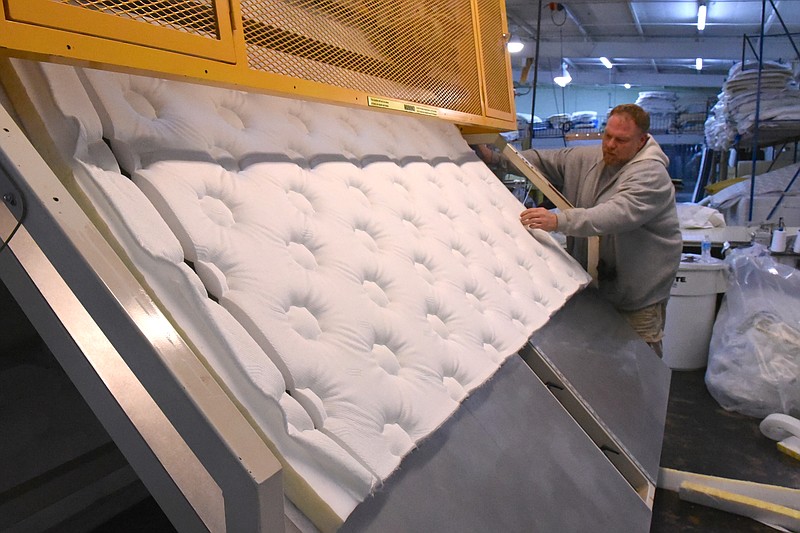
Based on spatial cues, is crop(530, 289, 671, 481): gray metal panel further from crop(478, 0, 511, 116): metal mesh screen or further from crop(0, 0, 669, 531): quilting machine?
crop(478, 0, 511, 116): metal mesh screen

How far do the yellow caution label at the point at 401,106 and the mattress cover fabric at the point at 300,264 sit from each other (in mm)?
122

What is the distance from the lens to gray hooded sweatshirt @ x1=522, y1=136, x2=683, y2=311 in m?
2.22

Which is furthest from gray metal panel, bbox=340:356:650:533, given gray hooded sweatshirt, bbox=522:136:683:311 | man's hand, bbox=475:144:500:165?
man's hand, bbox=475:144:500:165

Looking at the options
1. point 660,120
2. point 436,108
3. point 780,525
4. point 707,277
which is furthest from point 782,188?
point 436,108

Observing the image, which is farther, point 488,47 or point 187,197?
point 488,47

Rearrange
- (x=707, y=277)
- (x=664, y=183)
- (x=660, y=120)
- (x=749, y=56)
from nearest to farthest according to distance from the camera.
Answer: (x=664, y=183) → (x=707, y=277) → (x=749, y=56) → (x=660, y=120)

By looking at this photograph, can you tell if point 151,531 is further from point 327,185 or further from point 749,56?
point 749,56

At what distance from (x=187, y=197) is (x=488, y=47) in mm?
1537

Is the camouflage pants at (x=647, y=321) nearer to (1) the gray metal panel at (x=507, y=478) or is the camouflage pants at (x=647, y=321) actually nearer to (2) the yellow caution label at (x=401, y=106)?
(1) the gray metal panel at (x=507, y=478)

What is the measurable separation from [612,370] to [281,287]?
52.5 inches

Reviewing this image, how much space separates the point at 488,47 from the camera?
211cm

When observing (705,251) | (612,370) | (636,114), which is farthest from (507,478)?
(705,251)

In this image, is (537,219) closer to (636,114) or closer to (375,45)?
(636,114)

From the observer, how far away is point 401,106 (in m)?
1.53
